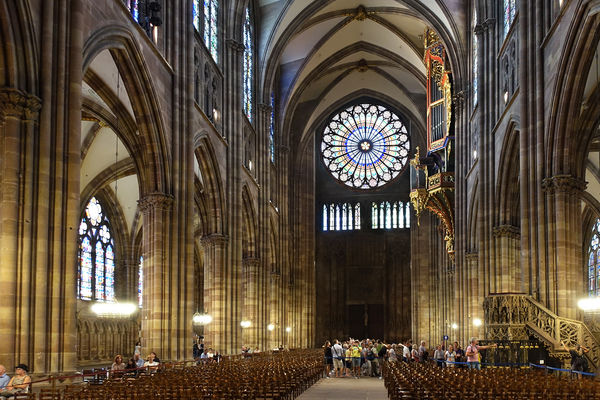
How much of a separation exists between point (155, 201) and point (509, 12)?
49.9ft

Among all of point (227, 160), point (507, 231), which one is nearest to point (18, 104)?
point (227, 160)

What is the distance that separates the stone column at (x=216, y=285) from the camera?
108ft

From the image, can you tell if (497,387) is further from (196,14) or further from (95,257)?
(95,257)

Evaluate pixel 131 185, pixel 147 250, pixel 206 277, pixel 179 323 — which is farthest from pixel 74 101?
pixel 131 185

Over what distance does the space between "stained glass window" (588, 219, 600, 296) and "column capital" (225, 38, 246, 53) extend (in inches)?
849

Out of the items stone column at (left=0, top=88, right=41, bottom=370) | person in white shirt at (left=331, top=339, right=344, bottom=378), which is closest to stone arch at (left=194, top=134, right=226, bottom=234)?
person in white shirt at (left=331, top=339, right=344, bottom=378)

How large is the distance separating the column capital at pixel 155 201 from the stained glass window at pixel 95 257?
15065 mm

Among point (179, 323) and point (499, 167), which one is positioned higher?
point (499, 167)

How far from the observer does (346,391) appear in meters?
22.3

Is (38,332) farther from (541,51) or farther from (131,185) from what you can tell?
(131,185)

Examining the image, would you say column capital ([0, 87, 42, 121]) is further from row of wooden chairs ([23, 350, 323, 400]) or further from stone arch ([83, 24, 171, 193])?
row of wooden chairs ([23, 350, 323, 400])

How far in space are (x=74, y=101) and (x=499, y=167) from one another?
18479 millimetres

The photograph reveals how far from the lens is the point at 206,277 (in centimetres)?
3328

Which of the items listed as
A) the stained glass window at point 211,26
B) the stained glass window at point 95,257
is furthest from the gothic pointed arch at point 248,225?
the stained glass window at point 211,26
